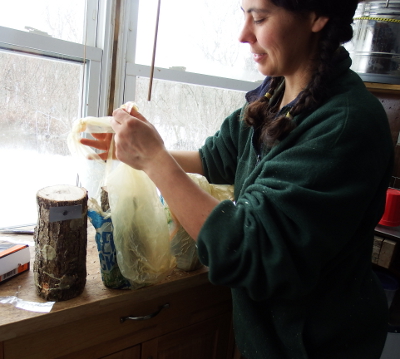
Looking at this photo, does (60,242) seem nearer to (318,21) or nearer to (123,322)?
(123,322)

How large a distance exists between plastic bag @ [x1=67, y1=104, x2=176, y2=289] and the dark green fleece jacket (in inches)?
9.7

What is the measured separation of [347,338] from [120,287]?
22.3 inches

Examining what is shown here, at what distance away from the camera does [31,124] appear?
1228 millimetres

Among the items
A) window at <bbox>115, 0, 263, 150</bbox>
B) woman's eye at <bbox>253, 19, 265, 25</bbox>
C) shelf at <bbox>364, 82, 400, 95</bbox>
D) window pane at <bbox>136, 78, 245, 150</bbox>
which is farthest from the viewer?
shelf at <bbox>364, 82, 400, 95</bbox>

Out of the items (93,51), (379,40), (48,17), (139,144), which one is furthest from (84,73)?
(379,40)

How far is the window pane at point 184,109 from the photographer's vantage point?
1481mm

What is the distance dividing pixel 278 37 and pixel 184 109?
2.79 feet

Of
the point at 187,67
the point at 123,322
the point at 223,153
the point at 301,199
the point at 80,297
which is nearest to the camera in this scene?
the point at 301,199

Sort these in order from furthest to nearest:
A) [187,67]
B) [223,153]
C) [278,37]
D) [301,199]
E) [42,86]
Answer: [187,67]
[42,86]
[223,153]
[278,37]
[301,199]

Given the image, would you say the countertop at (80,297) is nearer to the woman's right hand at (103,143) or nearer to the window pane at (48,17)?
the woman's right hand at (103,143)

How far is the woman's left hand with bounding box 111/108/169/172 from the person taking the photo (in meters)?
0.79

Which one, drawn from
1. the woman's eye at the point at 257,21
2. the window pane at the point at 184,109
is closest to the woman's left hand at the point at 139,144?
the woman's eye at the point at 257,21

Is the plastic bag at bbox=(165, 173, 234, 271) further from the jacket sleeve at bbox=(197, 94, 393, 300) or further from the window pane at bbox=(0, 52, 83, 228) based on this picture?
the window pane at bbox=(0, 52, 83, 228)

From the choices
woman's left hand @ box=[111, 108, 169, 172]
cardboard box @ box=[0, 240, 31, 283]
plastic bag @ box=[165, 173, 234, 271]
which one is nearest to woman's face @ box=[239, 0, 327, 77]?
woman's left hand @ box=[111, 108, 169, 172]
